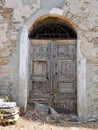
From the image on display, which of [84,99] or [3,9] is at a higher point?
[3,9]

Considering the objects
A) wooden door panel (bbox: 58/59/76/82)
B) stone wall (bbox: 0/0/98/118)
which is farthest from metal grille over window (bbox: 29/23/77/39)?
wooden door panel (bbox: 58/59/76/82)

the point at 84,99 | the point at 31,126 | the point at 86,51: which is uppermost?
the point at 86,51

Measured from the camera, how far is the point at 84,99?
686 cm

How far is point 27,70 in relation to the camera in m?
7.12

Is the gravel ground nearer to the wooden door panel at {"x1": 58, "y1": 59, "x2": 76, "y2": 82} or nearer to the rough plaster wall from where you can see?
the rough plaster wall

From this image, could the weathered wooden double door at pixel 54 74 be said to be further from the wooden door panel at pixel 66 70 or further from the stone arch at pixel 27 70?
the stone arch at pixel 27 70

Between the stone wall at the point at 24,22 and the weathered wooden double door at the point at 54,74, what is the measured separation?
0.45 m

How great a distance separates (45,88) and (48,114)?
74cm

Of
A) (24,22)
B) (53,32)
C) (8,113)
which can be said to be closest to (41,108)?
(8,113)

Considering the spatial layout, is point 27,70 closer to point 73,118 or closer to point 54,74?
point 54,74

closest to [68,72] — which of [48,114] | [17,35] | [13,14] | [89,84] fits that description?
[89,84]

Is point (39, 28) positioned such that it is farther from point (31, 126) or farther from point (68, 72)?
point (31, 126)

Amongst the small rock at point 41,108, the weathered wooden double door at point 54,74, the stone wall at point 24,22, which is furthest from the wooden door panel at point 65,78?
the stone wall at point 24,22

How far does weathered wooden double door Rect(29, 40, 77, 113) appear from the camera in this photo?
7.18 m
